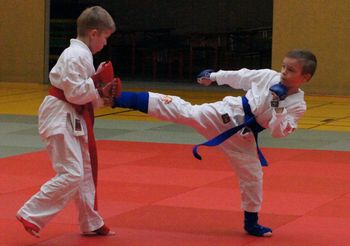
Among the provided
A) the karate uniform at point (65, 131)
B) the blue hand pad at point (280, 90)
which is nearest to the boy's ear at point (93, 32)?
the karate uniform at point (65, 131)

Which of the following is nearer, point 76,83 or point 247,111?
point 76,83

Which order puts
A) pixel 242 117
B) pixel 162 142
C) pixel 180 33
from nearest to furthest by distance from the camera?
1. pixel 242 117
2. pixel 162 142
3. pixel 180 33

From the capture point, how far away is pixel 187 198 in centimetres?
857

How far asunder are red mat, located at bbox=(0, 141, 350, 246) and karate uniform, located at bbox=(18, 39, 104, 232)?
327mm

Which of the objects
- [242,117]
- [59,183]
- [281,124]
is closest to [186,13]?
[242,117]

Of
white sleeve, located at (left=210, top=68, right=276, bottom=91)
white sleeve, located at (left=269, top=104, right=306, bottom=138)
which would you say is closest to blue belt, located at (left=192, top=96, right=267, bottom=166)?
white sleeve, located at (left=210, top=68, right=276, bottom=91)

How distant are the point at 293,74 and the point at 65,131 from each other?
1780 millimetres

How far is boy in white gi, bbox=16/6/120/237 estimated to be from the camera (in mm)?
6352

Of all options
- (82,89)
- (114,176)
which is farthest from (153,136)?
(82,89)

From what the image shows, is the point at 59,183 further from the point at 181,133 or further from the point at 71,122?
the point at 181,133

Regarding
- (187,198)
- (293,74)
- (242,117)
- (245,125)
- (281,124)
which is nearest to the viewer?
(281,124)

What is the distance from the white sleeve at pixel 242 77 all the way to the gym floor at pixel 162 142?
3.97ft

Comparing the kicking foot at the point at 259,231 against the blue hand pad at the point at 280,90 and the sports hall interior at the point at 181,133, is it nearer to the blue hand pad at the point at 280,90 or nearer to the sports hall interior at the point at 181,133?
the sports hall interior at the point at 181,133

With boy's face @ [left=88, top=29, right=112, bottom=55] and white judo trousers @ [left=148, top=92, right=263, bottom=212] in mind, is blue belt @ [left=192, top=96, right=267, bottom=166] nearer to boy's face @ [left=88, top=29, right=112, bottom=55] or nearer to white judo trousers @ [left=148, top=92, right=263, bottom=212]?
white judo trousers @ [left=148, top=92, right=263, bottom=212]
